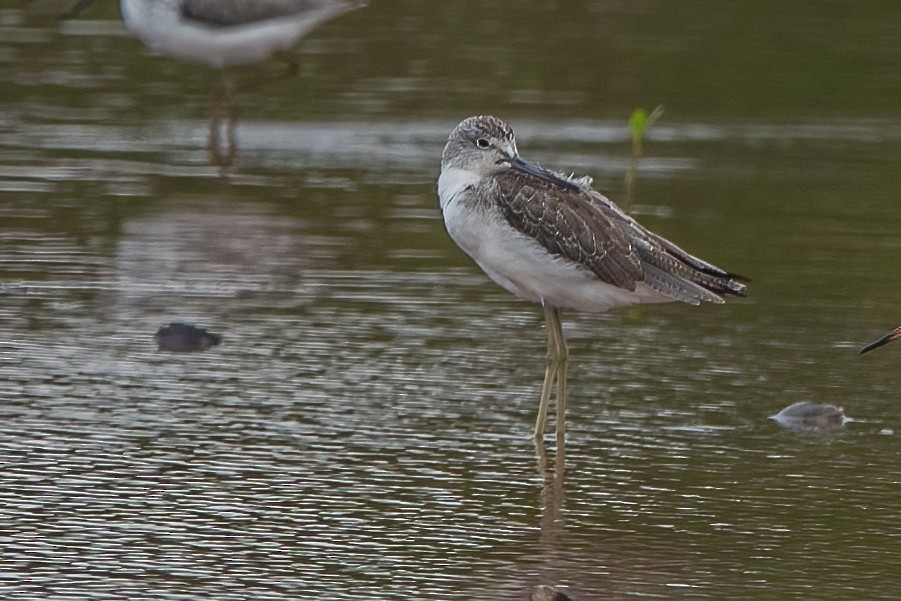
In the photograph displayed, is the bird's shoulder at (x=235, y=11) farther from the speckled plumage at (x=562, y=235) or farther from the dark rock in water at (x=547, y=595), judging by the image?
the dark rock in water at (x=547, y=595)

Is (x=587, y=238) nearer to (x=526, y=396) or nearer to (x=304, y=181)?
(x=526, y=396)

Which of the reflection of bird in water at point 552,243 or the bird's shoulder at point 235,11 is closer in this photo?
the reflection of bird in water at point 552,243

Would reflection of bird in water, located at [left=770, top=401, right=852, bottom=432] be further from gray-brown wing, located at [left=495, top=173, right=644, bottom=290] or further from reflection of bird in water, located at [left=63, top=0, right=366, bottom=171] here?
reflection of bird in water, located at [left=63, top=0, right=366, bottom=171]

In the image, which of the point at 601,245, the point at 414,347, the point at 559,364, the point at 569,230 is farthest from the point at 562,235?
the point at 414,347

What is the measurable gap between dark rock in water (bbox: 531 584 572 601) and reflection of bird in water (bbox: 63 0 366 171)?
929cm

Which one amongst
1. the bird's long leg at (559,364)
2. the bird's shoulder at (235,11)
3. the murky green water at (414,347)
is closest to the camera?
the murky green water at (414,347)

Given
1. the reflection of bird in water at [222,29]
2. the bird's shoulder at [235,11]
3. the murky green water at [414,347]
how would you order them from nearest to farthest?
the murky green water at [414,347], the reflection of bird in water at [222,29], the bird's shoulder at [235,11]

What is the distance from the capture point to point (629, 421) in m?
8.41

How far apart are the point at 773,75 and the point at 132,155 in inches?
262

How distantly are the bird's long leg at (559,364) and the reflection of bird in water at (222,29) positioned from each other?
680 centimetres

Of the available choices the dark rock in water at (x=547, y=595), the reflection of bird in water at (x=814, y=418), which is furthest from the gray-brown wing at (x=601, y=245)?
the dark rock in water at (x=547, y=595)

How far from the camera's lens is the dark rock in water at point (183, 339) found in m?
9.42

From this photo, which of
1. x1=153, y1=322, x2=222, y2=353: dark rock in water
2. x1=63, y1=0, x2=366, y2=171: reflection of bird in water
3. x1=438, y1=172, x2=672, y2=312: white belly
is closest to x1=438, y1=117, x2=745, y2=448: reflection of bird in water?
x1=438, y1=172, x2=672, y2=312: white belly

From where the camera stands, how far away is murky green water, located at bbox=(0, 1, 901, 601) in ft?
22.1
